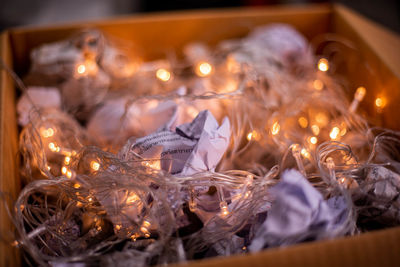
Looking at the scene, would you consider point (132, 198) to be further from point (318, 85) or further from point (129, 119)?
point (318, 85)

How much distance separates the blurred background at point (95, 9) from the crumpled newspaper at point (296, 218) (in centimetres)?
145

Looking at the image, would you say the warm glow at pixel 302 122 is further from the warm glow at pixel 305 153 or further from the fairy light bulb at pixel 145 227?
the fairy light bulb at pixel 145 227

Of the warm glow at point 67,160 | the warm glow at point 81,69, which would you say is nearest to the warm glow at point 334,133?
the warm glow at point 67,160

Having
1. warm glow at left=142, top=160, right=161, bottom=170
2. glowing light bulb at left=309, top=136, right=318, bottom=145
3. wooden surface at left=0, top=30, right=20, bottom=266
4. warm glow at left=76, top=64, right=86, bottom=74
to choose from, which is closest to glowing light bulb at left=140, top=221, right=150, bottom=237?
warm glow at left=142, top=160, right=161, bottom=170

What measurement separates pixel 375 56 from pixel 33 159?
0.90 m

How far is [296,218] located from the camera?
522mm

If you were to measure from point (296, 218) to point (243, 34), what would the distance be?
86 centimetres

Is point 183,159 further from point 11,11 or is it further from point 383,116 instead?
point 11,11

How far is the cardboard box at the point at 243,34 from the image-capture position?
48cm

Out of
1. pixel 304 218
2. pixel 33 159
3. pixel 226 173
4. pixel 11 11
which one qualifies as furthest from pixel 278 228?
pixel 11 11

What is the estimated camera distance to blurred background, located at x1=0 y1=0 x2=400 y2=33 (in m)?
1.54

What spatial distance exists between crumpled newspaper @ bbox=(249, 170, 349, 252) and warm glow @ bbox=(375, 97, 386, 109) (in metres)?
0.37

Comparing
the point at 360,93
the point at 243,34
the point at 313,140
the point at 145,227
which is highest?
the point at 243,34

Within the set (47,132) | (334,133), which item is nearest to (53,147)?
(47,132)
